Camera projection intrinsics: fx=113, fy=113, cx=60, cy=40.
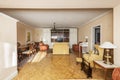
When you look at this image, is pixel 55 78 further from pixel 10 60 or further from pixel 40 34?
pixel 40 34

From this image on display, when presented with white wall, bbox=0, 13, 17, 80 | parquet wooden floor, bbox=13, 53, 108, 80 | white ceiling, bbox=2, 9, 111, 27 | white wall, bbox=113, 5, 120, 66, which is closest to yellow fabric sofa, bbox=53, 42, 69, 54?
white ceiling, bbox=2, 9, 111, 27

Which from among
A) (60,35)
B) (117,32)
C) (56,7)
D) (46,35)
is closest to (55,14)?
(56,7)

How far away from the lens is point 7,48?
3.44 meters

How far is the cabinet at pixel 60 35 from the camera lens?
12820 mm

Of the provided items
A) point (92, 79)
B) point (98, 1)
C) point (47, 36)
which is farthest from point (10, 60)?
point (47, 36)

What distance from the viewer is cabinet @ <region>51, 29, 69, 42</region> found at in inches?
505

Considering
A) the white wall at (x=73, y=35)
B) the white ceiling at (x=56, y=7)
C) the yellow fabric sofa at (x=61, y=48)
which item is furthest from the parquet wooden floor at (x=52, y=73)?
the white wall at (x=73, y=35)

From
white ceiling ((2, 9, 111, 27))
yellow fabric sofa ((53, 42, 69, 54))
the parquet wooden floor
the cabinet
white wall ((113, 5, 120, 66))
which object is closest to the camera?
white wall ((113, 5, 120, 66))

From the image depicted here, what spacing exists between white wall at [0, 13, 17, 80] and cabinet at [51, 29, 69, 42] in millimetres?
8968

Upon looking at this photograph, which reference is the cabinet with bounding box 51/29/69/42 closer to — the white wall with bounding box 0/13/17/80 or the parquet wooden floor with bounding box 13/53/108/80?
the parquet wooden floor with bounding box 13/53/108/80

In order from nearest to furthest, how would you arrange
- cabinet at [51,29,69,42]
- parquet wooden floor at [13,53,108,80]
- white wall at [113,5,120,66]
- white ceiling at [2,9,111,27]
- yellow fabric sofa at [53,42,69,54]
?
white wall at [113,5,120,66] < parquet wooden floor at [13,53,108,80] < white ceiling at [2,9,111,27] < yellow fabric sofa at [53,42,69,54] < cabinet at [51,29,69,42]

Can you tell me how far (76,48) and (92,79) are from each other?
695 cm

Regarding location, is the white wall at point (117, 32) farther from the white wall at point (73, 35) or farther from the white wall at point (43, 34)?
the white wall at point (43, 34)

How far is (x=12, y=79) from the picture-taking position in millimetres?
3559
